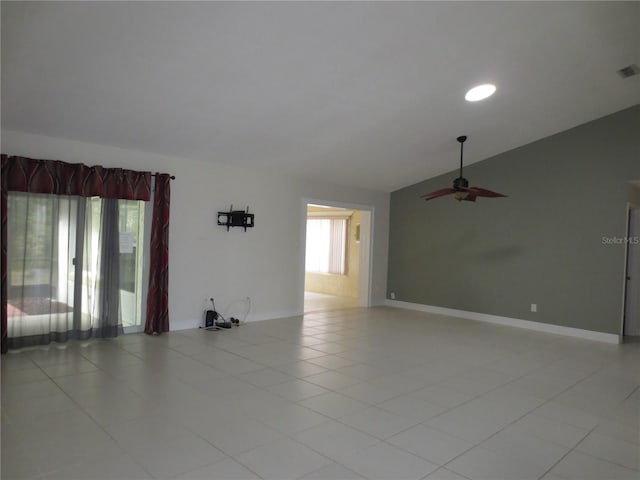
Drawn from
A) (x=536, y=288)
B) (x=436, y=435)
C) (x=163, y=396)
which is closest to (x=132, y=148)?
(x=163, y=396)

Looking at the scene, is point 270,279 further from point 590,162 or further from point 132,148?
point 590,162

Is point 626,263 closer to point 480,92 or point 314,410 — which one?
point 480,92

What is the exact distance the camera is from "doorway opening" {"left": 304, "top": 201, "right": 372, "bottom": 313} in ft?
33.0

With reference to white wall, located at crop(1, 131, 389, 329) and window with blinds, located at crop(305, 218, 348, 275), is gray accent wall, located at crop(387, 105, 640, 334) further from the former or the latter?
window with blinds, located at crop(305, 218, 348, 275)

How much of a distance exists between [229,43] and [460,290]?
5.87 metres

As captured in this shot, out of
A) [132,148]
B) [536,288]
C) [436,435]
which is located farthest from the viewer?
[536,288]

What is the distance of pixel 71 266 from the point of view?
4.82 m

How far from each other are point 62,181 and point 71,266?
0.94m

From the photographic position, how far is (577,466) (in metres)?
2.61

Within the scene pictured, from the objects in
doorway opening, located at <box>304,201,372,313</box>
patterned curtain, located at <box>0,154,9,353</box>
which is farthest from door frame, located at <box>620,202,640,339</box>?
patterned curtain, located at <box>0,154,9,353</box>

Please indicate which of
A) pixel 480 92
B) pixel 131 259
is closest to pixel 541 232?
pixel 480 92

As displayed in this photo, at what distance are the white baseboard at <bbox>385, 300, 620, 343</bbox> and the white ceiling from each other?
3.03 metres

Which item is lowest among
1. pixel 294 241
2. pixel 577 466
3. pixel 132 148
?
pixel 577 466

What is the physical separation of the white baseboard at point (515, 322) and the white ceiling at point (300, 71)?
303 cm
